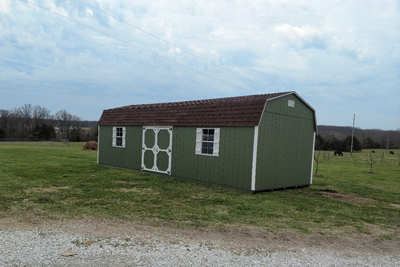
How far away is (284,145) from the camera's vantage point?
10477 millimetres

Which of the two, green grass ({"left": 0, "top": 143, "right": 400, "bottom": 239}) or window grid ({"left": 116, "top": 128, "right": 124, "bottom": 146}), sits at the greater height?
window grid ({"left": 116, "top": 128, "right": 124, "bottom": 146})

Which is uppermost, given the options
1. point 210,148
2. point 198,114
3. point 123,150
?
point 198,114

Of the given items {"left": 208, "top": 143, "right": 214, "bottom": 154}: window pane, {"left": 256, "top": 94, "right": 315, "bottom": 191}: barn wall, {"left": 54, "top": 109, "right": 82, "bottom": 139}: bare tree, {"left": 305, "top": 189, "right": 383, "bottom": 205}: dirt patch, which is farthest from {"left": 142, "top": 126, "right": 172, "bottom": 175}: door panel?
{"left": 54, "top": 109, "right": 82, "bottom": 139}: bare tree

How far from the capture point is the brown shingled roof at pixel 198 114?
31.9 ft

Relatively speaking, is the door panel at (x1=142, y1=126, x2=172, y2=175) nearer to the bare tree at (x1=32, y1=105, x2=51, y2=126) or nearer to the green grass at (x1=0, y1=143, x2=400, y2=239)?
the green grass at (x1=0, y1=143, x2=400, y2=239)

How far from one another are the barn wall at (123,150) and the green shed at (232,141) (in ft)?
0.14

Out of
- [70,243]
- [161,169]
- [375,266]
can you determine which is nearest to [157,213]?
[70,243]

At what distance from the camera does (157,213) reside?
645 centimetres

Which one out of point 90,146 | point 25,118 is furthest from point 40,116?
point 90,146

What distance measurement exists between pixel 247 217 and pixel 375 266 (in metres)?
2.71

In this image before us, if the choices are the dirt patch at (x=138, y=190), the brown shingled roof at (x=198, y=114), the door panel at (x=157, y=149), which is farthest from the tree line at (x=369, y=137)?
the dirt patch at (x=138, y=190)

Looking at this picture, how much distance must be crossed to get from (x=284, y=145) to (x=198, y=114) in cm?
322

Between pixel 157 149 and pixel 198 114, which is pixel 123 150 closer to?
pixel 157 149

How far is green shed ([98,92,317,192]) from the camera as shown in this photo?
9.61 m
